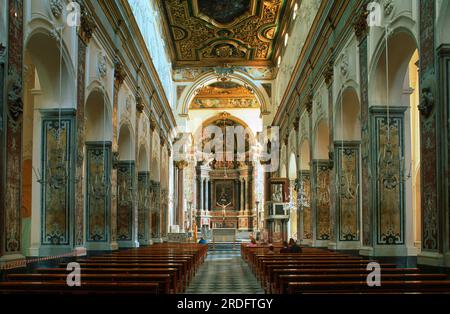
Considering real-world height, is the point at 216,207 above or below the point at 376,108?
below

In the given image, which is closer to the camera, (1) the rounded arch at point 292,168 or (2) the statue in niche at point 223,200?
(1) the rounded arch at point 292,168

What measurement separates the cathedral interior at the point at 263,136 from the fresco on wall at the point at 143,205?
0.19ft

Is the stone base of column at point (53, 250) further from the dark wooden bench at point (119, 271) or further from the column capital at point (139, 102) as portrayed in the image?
the column capital at point (139, 102)

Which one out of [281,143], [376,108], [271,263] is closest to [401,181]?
[376,108]

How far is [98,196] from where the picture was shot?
14.9 metres

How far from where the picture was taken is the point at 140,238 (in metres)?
23.0

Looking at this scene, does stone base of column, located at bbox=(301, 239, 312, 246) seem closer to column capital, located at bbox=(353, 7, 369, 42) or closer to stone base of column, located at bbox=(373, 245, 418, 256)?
stone base of column, located at bbox=(373, 245, 418, 256)

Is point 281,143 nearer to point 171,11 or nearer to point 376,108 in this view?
point 171,11

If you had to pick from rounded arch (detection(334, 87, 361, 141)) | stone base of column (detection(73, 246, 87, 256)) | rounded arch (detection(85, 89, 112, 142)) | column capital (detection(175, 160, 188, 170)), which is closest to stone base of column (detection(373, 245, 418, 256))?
rounded arch (detection(334, 87, 361, 141))

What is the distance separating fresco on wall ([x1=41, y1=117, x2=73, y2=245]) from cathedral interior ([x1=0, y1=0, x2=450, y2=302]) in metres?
0.03

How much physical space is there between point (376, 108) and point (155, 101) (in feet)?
46.2

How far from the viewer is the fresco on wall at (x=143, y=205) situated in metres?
22.4

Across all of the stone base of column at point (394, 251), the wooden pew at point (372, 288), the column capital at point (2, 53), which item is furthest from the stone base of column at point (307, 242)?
the column capital at point (2, 53)

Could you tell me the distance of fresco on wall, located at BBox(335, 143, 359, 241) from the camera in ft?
48.1
